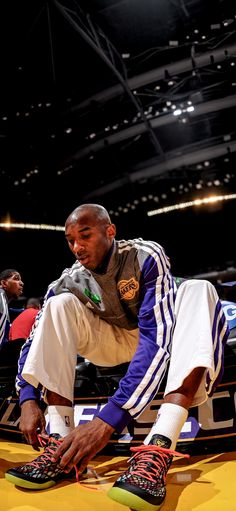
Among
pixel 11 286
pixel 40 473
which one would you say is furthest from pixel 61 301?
pixel 11 286

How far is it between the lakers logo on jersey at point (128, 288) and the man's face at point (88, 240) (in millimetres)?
136

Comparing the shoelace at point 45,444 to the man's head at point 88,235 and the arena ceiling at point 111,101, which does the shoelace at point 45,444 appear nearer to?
the man's head at point 88,235

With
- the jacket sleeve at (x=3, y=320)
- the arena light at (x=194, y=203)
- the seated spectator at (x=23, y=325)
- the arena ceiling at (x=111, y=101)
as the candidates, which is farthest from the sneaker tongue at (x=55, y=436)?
the arena light at (x=194, y=203)

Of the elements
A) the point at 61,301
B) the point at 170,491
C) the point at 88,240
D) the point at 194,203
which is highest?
the point at 194,203

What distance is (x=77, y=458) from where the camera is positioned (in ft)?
3.84

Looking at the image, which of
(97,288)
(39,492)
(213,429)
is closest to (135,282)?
(97,288)

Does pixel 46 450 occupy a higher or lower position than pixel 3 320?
lower

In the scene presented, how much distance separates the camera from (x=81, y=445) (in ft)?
3.86

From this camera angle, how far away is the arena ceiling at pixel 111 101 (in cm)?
563

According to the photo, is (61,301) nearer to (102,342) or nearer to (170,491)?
(102,342)

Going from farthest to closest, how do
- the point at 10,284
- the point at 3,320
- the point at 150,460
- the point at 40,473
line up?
the point at 10,284 < the point at 3,320 < the point at 40,473 < the point at 150,460

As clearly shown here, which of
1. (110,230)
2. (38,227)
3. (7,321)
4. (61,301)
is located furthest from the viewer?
(38,227)

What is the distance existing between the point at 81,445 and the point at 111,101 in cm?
664

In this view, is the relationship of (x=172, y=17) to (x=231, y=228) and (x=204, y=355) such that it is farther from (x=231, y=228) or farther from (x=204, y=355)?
(x=231, y=228)
